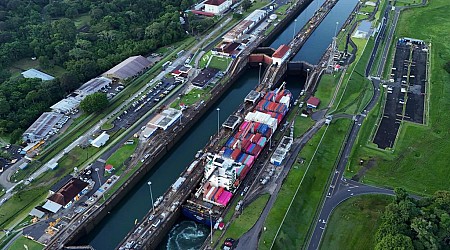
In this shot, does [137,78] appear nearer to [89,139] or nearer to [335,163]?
[89,139]

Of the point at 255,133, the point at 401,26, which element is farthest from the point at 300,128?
the point at 401,26

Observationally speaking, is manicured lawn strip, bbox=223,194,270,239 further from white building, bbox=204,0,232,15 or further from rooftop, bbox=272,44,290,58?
white building, bbox=204,0,232,15

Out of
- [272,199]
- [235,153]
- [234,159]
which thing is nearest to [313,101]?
[235,153]

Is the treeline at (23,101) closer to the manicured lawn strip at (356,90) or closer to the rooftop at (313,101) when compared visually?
the rooftop at (313,101)

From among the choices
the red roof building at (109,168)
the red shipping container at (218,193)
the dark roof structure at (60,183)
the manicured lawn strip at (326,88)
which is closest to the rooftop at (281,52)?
the manicured lawn strip at (326,88)

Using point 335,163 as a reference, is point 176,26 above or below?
above
